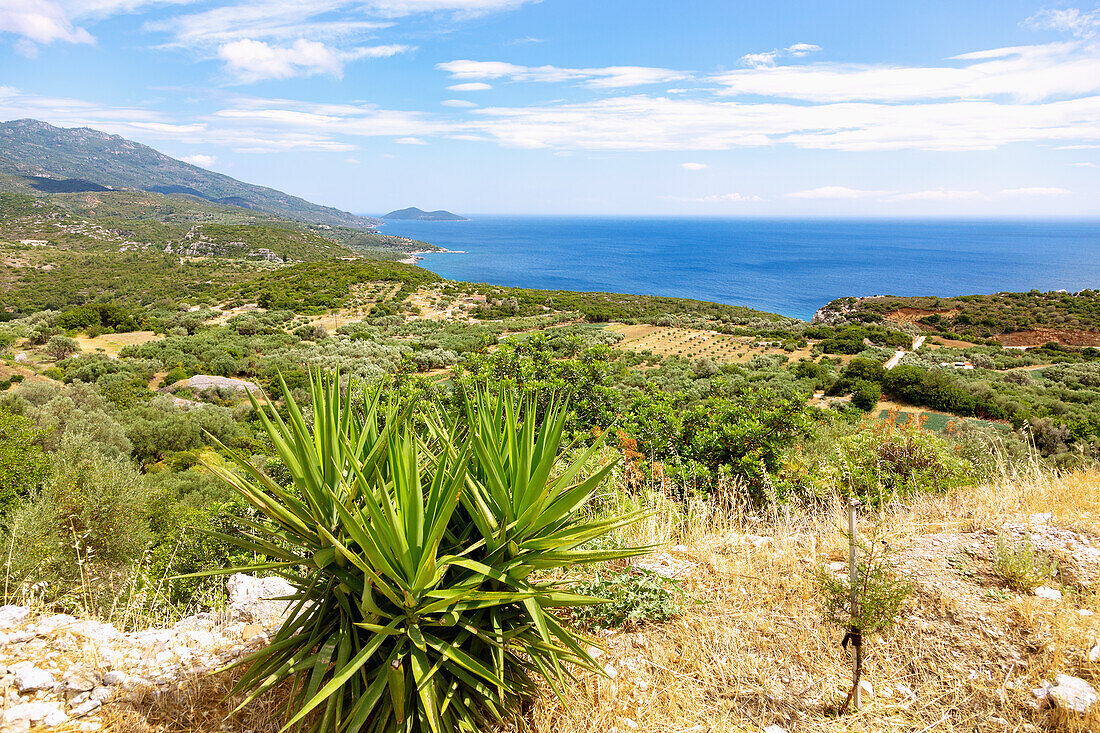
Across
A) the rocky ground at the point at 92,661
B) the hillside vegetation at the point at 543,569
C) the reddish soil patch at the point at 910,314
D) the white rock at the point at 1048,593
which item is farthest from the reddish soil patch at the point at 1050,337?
the rocky ground at the point at 92,661

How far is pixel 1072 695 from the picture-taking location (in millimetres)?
2578

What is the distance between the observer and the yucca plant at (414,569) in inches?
82.9

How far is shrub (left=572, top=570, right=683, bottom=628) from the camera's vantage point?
3492 millimetres

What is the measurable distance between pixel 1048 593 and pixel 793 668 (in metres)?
1.94

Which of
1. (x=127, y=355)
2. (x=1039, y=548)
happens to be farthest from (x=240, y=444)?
(x=127, y=355)

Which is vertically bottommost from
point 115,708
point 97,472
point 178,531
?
point 178,531

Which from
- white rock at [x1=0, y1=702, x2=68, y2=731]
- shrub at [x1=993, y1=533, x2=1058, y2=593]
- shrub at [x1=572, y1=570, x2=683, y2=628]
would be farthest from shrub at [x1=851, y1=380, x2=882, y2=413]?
white rock at [x1=0, y1=702, x2=68, y2=731]

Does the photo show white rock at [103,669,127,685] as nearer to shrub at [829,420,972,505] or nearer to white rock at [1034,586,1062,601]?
white rock at [1034,586,1062,601]

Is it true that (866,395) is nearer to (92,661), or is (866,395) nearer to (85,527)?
(85,527)

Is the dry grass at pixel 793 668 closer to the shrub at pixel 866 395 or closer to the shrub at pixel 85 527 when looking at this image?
the shrub at pixel 85 527

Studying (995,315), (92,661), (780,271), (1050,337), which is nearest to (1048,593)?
(92,661)

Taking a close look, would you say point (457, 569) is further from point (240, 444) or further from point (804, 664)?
point (240, 444)

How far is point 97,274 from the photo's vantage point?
70062 millimetres

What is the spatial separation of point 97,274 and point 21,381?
68.2m
